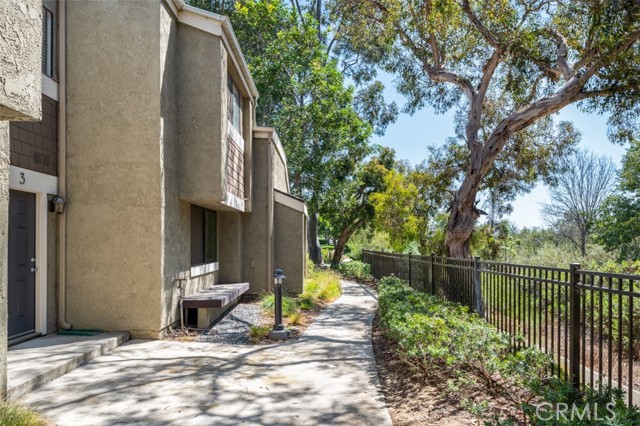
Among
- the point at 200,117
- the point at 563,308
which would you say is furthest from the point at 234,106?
the point at 563,308

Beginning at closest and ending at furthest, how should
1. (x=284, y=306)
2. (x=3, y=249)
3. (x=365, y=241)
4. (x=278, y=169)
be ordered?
(x=3, y=249), (x=284, y=306), (x=278, y=169), (x=365, y=241)

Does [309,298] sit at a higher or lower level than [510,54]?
lower

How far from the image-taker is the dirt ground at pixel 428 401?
425 centimetres

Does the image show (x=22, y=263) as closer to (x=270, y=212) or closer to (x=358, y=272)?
(x=270, y=212)

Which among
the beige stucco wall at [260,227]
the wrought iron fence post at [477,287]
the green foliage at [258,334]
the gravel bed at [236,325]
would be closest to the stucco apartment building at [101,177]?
the gravel bed at [236,325]

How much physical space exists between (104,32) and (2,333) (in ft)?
17.9

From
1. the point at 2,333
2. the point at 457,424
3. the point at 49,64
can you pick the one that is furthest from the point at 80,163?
the point at 457,424

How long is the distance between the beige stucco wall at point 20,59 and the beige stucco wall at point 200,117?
4.92 metres

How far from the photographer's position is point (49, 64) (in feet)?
24.3

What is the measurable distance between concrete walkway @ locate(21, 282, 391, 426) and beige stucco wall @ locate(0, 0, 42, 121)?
285 centimetres

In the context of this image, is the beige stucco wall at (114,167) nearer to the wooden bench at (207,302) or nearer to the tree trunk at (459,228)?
the wooden bench at (207,302)

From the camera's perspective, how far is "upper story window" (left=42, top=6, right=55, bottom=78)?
727cm

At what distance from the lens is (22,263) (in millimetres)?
6598

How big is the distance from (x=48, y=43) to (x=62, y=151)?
69.5 inches
